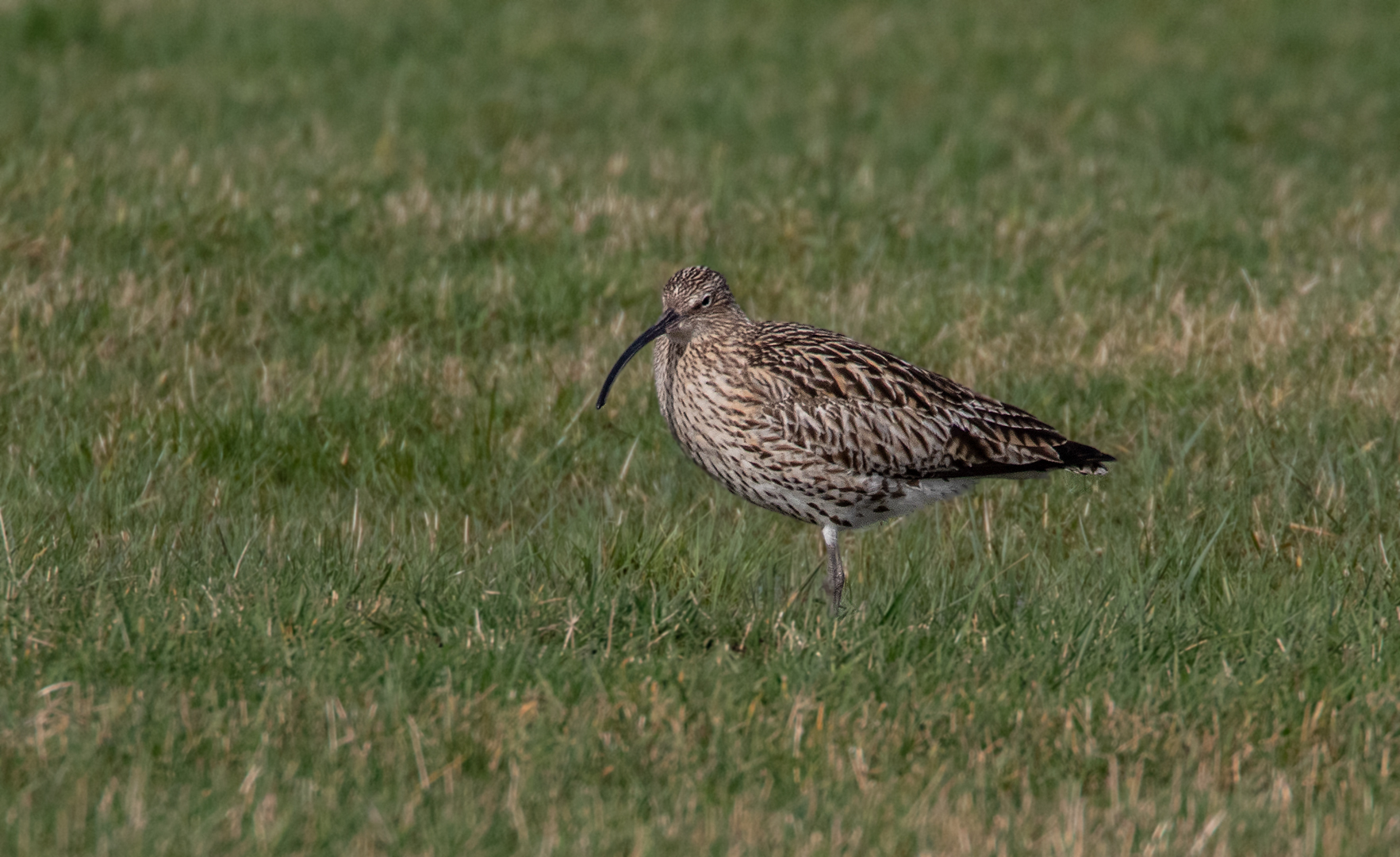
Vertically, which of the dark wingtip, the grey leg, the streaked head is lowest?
the grey leg

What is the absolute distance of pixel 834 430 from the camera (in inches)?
248

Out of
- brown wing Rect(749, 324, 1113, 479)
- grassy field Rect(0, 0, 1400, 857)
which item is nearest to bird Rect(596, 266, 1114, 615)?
brown wing Rect(749, 324, 1113, 479)

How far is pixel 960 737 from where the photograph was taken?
4648mm

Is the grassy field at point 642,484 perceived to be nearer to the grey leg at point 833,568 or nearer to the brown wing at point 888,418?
the grey leg at point 833,568

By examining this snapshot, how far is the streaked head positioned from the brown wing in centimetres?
23

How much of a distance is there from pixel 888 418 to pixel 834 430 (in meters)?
0.23

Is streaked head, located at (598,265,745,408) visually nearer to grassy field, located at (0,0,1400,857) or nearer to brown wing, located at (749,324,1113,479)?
brown wing, located at (749,324,1113,479)

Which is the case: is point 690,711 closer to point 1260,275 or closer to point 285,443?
point 285,443

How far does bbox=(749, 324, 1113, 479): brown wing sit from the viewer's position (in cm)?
632

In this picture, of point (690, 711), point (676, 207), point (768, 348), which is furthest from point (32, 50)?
point (690, 711)

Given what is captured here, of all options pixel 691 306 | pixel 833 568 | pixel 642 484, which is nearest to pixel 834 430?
pixel 833 568

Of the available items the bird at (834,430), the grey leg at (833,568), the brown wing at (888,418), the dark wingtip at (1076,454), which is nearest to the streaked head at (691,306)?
the bird at (834,430)

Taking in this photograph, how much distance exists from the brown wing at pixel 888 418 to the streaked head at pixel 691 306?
234mm

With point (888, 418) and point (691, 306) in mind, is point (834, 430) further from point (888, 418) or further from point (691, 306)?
point (691, 306)
